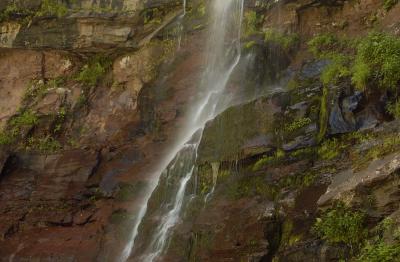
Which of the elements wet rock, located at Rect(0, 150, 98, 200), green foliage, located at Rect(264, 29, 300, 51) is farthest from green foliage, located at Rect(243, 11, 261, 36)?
wet rock, located at Rect(0, 150, 98, 200)

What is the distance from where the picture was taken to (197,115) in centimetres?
1734

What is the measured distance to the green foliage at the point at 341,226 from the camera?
9477 mm

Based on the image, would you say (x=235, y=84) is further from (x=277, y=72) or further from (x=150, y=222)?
(x=150, y=222)

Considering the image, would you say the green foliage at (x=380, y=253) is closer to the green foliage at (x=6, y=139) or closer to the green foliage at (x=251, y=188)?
the green foliage at (x=251, y=188)

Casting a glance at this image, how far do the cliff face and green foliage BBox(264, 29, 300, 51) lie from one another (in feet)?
0.22

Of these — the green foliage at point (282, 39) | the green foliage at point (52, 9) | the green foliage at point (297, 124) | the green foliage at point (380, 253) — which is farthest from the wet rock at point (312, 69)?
the green foliage at point (52, 9)

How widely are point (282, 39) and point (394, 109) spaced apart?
6901 mm

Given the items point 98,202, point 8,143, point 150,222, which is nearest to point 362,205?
point 150,222

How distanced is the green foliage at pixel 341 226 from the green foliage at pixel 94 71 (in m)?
13.6

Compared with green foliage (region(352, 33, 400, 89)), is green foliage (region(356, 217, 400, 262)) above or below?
below

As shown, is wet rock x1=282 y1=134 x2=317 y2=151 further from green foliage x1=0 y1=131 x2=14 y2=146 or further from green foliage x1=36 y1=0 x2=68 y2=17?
green foliage x1=36 y1=0 x2=68 y2=17

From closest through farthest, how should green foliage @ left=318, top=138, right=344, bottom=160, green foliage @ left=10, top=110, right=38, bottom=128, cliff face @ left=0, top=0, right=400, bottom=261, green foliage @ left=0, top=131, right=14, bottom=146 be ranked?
cliff face @ left=0, top=0, right=400, bottom=261 < green foliage @ left=318, top=138, right=344, bottom=160 < green foliage @ left=0, top=131, right=14, bottom=146 < green foliage @ left=10, top=110, right=38, bottom=128

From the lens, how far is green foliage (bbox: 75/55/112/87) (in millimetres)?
21641

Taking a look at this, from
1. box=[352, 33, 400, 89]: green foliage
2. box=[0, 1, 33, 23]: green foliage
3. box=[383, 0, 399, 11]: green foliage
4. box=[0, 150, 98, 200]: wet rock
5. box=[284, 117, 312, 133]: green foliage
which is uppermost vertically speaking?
box=[0, 1, 33, 23]: green foliage
